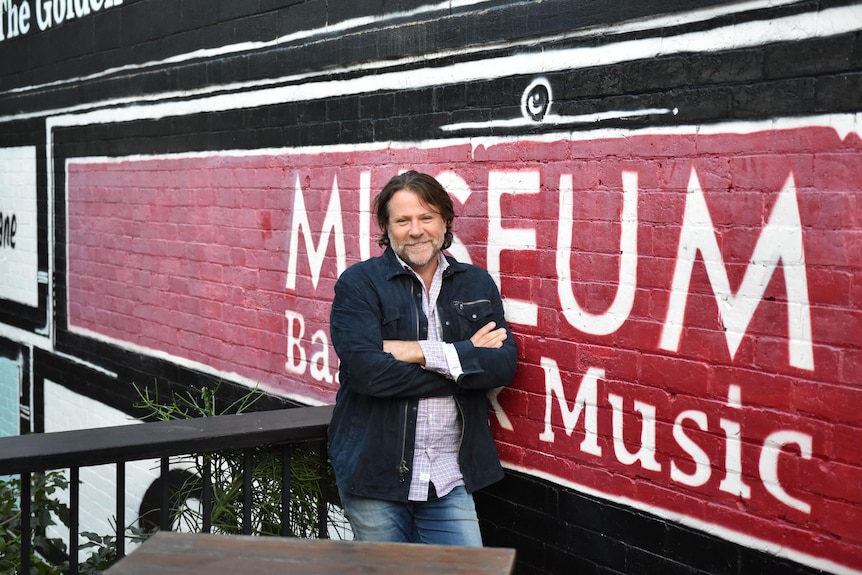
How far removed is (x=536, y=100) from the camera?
13.1 ft

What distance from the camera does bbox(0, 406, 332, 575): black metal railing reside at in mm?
3516

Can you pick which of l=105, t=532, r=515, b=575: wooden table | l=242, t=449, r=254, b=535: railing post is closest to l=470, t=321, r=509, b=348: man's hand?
l=242, t=449, r=254, b=535: railing post

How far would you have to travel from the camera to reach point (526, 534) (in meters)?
4.20

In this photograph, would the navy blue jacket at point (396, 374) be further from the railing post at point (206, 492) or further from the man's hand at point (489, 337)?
the railing post at point (206, 492)

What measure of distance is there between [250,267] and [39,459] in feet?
8.43

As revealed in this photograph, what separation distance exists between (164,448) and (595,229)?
68.8 inches

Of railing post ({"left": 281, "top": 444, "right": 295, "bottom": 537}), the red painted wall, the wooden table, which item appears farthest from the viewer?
railing post ({"left": 281, "top": 444, "right": 295, "bottom": 537})

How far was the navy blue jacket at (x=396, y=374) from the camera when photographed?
12.2ft

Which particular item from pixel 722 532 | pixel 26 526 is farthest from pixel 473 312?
pixel 26 526

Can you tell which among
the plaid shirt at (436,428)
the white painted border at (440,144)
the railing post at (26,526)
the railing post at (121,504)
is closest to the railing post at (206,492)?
the railing post at (121,504)

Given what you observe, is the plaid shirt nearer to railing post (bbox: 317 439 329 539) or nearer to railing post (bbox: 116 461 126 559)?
railing post (bbox: 317 439 329 539)

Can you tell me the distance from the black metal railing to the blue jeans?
0.43 meters

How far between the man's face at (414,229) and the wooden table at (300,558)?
143cm

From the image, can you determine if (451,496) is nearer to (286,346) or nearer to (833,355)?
(833,355)
